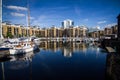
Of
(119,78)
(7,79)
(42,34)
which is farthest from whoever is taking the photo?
(42,34)

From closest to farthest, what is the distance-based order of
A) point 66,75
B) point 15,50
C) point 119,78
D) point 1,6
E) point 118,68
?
point 119,78
point 118,68
point 66,75
point 15,50
point 1,6

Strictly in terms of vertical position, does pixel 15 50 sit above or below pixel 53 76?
above

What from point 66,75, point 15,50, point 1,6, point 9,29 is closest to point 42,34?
point 9,29

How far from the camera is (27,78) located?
18484mm

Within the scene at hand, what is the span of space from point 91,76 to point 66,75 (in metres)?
3.68

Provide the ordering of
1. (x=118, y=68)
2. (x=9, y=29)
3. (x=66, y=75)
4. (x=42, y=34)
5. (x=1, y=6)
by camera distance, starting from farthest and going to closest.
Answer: (x=42, y=34) < (x=9, y=29) < (x=1, y=6) < (x=66, y=75) < (x=118, y=68)

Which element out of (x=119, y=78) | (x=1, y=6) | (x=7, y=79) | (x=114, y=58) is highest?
(x=1, y=6)

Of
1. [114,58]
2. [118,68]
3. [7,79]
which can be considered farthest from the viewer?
[7,79]

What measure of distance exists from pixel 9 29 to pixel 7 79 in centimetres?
9703

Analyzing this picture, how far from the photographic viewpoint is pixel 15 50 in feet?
116

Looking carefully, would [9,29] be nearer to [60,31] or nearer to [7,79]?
[60,31]

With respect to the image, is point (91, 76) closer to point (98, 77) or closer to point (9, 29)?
point (98, 77)

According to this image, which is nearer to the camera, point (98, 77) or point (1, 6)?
point (98, 77)

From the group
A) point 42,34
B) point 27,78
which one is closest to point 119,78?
point 27,78
